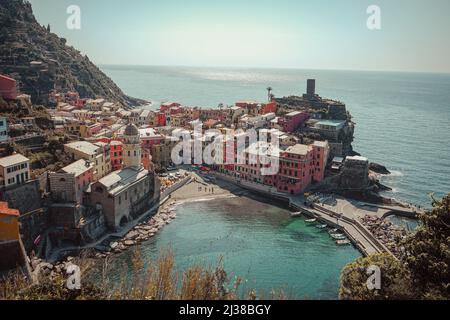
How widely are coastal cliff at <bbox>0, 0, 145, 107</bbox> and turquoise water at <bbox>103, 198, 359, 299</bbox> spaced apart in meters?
42.3

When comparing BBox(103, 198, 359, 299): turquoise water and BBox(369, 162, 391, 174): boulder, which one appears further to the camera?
BBox(369, 162, 391, 174): boulder

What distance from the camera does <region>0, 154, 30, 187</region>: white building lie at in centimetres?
2867

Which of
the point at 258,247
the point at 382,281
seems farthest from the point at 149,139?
the point at 382,281

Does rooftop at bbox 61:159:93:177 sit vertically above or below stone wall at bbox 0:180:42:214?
above

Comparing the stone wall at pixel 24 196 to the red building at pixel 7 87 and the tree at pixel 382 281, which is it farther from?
the tree at pixel 382 281

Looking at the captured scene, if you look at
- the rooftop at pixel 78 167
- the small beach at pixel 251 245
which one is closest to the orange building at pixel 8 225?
the small beach at pixel 251 245

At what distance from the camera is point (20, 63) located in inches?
2685

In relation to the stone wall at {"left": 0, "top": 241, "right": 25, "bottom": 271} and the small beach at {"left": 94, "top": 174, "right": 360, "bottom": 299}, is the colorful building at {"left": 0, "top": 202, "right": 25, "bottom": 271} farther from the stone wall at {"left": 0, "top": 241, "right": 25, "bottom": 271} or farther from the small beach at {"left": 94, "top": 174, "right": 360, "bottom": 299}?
the small beach at {"left": 94, "top": 174, "right": 360, "bottom": 299}

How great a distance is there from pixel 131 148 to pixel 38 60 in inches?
1747

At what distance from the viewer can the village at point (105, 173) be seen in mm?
29719

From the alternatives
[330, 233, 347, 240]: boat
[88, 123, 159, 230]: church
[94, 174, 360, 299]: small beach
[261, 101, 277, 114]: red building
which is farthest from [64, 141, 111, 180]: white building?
[261, 101, 277, 114]: red building

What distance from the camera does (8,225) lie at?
2480 cm
